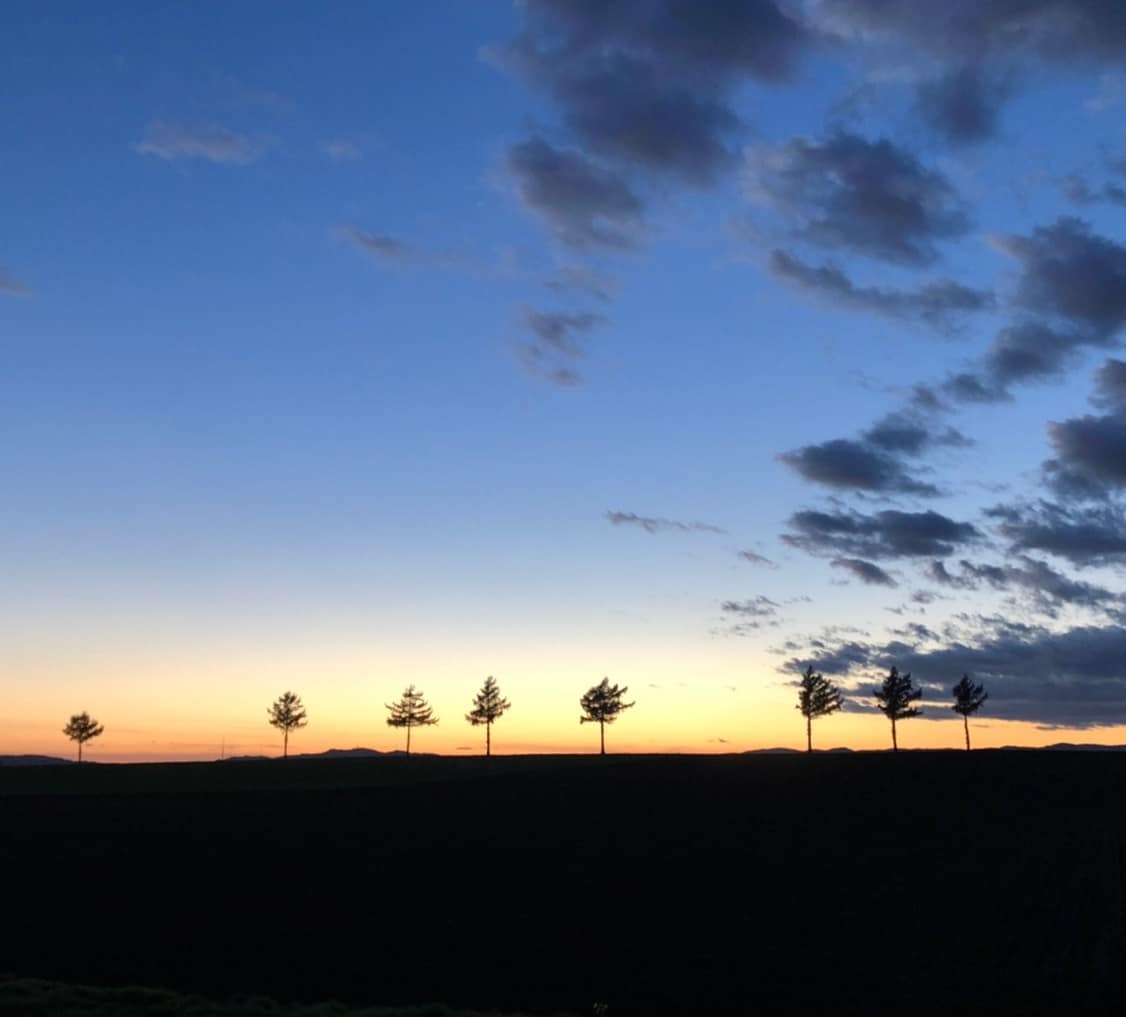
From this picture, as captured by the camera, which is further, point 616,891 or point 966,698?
point 966,698

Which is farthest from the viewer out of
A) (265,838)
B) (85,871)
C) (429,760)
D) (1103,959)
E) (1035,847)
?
(429,760)

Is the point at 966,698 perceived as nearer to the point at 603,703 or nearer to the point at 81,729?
the point at 603,703

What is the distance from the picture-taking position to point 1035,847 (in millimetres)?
44750

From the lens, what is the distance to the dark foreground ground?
100 feet

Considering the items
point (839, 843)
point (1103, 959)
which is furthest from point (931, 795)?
point (1103, 959)

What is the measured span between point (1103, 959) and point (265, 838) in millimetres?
37543

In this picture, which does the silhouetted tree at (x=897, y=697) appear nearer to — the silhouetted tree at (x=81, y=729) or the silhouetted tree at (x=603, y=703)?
the silhouetted tree at (x=603, y=703)

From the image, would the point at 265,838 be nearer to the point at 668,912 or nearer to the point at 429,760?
the point at 668,912

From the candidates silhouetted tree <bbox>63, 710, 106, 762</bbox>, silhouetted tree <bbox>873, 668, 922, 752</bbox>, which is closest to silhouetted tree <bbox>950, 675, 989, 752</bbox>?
silhouetted tree <bbox>873, 668, 922, 752</bbox>

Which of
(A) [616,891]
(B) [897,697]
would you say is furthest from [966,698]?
(A) [616,891]

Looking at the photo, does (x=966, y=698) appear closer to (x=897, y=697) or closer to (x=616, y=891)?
(x=897, y=697)

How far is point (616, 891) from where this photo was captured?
138 feet

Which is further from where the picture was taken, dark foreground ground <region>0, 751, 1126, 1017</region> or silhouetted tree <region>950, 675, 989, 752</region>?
silhouetted tree <region>950, 675, 989, 752</region>

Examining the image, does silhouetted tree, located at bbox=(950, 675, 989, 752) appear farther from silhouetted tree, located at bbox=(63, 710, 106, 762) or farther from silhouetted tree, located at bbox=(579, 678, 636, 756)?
silhouetted tree, located at bbox=(63, 710, 106, 762)
